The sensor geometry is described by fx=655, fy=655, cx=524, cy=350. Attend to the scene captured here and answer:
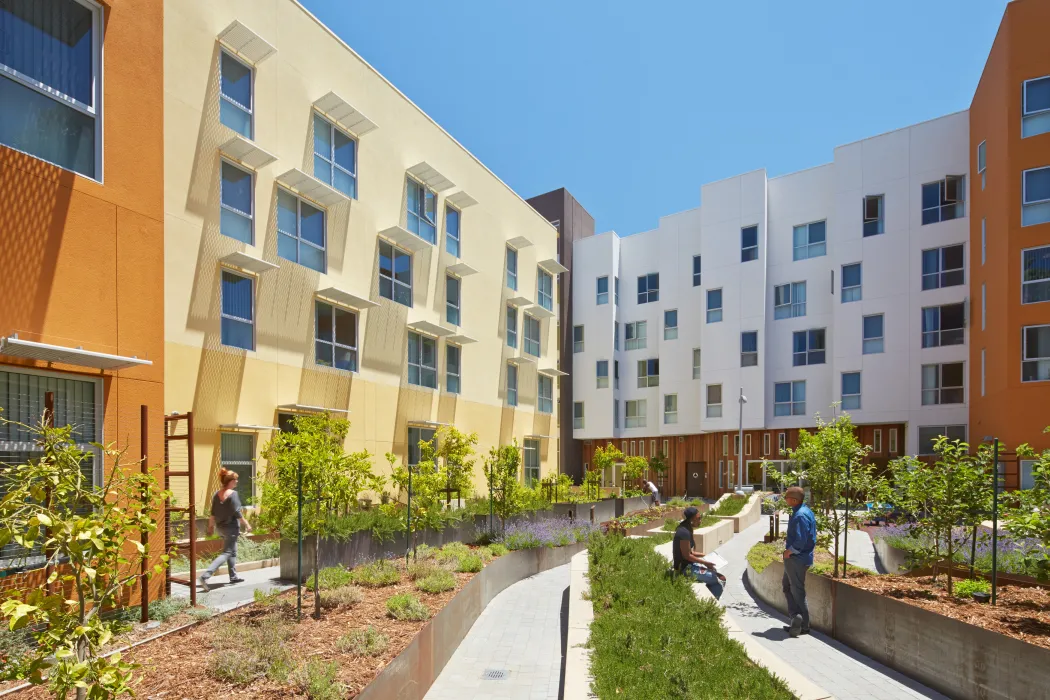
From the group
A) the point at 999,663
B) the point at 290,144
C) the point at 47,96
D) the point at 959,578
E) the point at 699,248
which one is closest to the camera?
the point at 999,663

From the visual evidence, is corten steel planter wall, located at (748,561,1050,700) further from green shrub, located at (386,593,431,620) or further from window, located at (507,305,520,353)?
window, located at (507,305,520,353)

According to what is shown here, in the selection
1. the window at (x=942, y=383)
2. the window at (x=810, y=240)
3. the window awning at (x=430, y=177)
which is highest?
the window at (x=810, y=240)

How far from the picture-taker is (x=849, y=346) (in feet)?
110

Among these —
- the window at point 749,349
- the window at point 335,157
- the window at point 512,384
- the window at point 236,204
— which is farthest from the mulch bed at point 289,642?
the window at point 749,349

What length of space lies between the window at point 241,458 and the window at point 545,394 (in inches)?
697

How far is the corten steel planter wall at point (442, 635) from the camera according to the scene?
622 centimetres

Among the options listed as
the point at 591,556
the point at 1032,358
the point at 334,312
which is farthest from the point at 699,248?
the point at 591,556

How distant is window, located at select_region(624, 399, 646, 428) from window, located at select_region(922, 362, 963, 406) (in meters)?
16.1

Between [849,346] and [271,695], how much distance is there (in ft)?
111

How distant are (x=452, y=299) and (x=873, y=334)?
857 inches

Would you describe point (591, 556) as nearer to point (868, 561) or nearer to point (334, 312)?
point (868, 561)

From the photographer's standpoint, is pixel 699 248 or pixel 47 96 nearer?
pixel 47 96

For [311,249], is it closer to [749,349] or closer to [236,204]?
[236,204]

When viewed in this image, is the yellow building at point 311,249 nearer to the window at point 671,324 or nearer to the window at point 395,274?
the window at point 395,274
